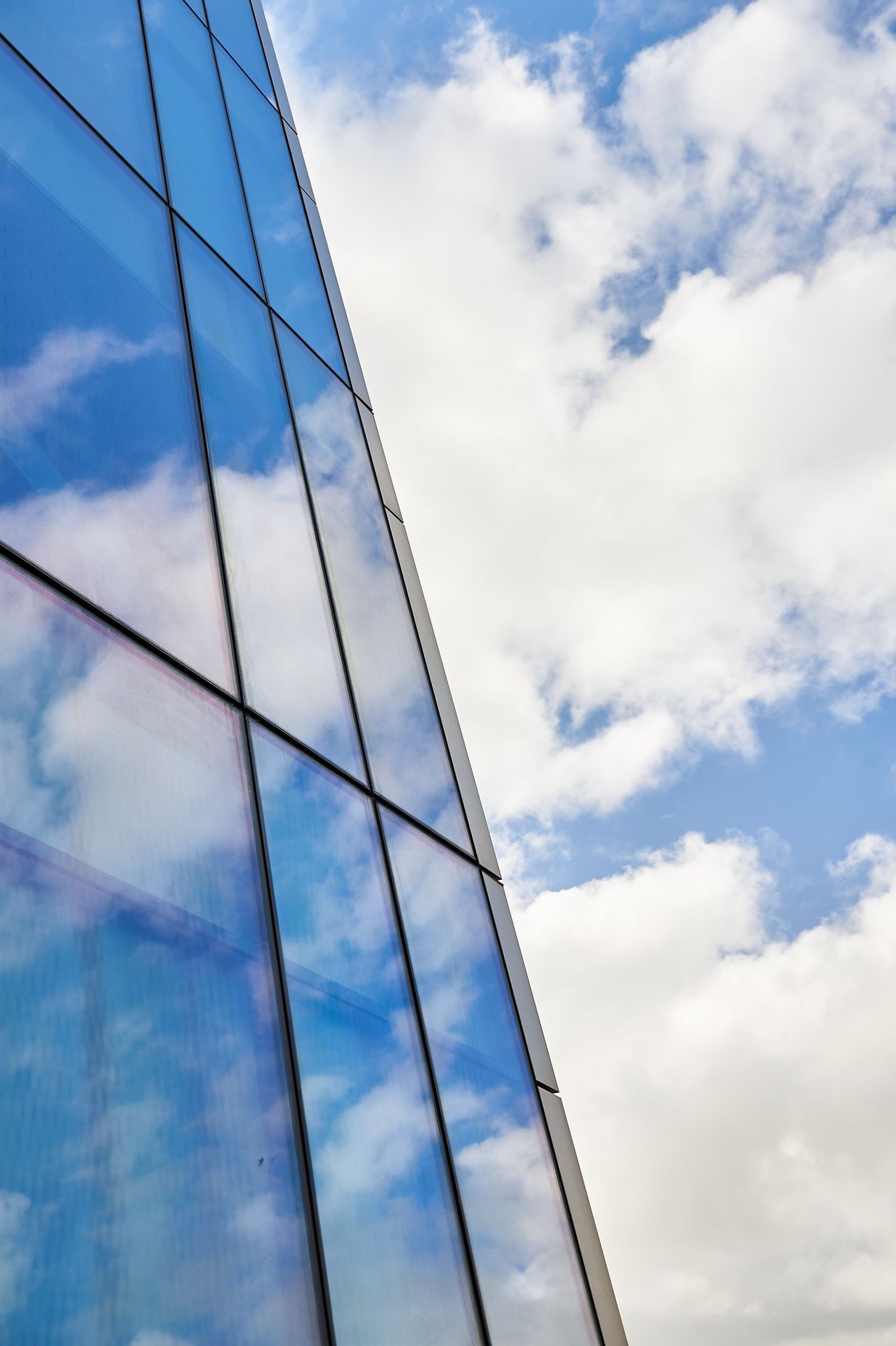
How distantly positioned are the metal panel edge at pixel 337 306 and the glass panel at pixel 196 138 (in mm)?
1896

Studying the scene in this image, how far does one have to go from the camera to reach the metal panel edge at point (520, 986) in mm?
8711

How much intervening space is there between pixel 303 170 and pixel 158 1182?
565 inches

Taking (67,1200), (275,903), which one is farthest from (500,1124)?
(67,1200)

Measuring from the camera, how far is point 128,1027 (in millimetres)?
4910

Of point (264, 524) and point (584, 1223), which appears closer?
point (584, 1223)

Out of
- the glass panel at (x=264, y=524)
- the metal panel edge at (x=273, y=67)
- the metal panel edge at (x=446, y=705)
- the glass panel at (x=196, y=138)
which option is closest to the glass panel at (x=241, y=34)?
the metal panel edge at (x=273, y=67)

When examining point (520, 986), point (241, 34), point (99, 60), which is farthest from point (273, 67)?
point (520, 986)

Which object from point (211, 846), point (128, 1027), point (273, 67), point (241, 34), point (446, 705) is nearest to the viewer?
point (128, 1027)

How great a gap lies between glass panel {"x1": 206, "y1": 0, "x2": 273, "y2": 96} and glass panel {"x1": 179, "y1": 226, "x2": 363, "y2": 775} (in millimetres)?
6040

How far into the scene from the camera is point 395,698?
960 cm

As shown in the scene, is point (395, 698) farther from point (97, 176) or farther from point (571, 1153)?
Result: point (97, 176)

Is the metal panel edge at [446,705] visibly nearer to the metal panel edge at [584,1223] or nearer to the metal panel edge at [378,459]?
the metal panel edge at [378,459]

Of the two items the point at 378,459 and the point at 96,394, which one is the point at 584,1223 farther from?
the point at 378,459

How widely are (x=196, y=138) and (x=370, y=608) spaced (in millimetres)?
5482
